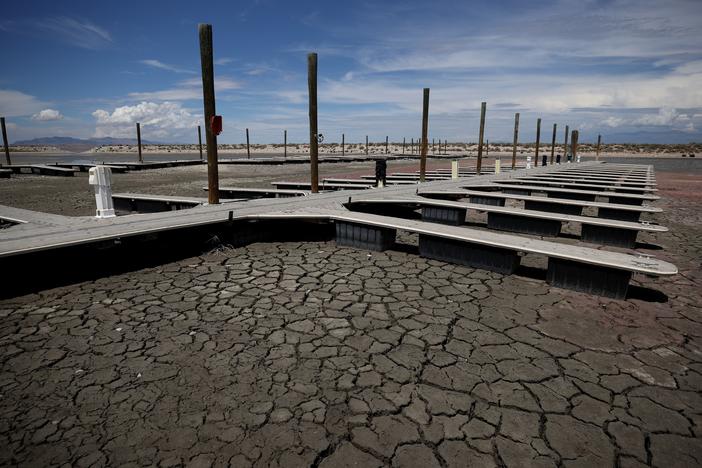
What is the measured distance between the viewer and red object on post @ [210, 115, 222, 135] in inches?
286

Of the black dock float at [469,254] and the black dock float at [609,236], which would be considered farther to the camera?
the black dock float at [609,236]

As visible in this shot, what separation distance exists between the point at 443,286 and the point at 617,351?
1972mm

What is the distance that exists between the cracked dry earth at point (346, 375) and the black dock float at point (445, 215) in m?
3.77

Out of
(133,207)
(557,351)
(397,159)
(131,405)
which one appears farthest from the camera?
(397,159)

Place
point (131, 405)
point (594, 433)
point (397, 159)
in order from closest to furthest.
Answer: point (594, 433)
point (131, 405)
point (397, 159)

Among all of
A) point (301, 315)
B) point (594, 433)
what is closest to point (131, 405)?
point (301, 315)

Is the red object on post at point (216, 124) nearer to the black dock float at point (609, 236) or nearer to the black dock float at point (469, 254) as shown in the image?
the black dock float at point (469, 254)

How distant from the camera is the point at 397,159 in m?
45.8

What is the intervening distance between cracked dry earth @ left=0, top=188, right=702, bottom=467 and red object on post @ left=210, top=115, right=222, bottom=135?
333cm

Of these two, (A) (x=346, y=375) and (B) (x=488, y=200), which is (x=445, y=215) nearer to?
(B) (x=488, y=200)

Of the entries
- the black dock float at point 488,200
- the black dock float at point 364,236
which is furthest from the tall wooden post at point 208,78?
the black dock float at point 488,200

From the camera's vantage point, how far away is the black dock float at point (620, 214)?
342 inches

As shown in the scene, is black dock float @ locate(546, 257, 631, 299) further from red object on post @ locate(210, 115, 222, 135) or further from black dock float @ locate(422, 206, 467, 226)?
red object on post @ locate(210, 115, 222, 135)

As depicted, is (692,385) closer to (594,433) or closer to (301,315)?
(594,433)
